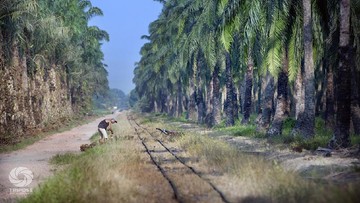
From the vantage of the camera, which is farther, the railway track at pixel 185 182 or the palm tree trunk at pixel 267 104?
the palm tree trunk at pixel 267 104

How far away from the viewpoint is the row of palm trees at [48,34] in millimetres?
24016

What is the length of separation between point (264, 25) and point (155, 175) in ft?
42.9

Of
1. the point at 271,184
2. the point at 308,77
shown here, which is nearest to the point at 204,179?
the point at 271,184

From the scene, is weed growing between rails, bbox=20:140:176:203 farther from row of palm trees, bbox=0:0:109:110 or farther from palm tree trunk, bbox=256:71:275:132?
row of palm trees, bbox=0:0:109:110

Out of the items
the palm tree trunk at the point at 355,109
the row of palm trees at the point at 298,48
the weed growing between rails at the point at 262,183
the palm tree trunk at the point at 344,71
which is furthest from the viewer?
the palm tree trunk at the point at 355,109

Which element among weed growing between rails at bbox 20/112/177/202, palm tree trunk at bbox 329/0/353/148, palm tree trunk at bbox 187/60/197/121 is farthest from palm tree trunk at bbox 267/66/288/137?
palm tree trunk at bbox 187/60/197/121

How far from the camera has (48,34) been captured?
30047 millimetres

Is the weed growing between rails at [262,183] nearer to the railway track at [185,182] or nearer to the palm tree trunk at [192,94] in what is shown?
the railway track at [185,182]

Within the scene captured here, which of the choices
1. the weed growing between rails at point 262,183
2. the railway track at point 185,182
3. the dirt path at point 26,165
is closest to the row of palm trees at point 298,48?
the weed growing between rails at point 262,183

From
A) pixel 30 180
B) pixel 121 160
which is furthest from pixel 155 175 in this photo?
pixel 30 180

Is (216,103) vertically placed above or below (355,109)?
above

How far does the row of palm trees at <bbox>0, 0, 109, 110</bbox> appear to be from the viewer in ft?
78.8

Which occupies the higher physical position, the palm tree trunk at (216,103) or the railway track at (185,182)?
the palm tree trunk at (216,103)

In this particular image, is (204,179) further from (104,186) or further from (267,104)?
(267,104)
